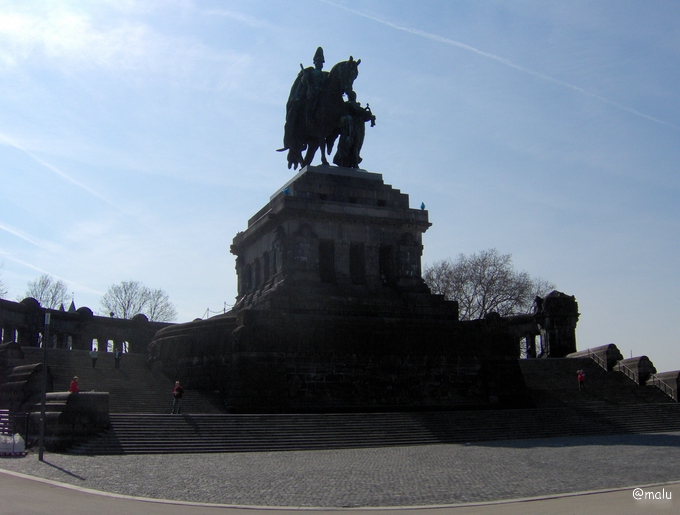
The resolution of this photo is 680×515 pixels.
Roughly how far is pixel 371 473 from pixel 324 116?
27906 mm

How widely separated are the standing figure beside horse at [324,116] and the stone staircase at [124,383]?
1442 centimetres

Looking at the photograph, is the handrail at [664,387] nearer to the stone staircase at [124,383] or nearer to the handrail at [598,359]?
the handrail at [598,359]

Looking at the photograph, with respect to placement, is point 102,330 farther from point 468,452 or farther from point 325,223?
point 468,452

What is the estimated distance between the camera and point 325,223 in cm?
3853

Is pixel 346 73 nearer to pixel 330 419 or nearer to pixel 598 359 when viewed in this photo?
pixel 598 359

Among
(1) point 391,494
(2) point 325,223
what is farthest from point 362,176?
(1) point 391,494

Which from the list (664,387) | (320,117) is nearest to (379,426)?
(664,387)

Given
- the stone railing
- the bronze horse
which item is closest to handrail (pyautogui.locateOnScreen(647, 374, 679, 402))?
the stone railing

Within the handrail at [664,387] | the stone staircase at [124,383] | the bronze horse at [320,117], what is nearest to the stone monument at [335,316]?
the bronze horse at [320,117]

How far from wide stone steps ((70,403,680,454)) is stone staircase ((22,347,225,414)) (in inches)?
172

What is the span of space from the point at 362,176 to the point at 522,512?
98.0 feet

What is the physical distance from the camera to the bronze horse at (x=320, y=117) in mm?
42594

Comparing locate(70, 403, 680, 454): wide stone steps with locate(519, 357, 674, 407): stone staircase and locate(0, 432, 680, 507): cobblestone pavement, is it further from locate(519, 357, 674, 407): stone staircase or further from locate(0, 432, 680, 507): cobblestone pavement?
Result: locate(519, 357, 674, 407): stone staircase

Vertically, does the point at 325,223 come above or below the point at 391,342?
above
